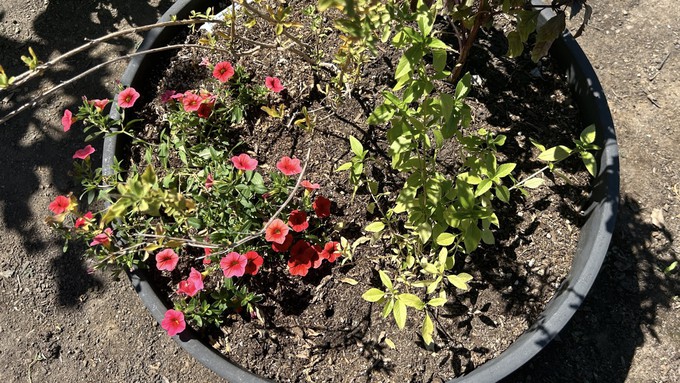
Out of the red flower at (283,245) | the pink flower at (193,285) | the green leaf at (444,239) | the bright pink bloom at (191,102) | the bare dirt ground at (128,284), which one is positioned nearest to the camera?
the green leaf at (444,239)

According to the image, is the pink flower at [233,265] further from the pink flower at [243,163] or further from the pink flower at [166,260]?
the pink flower at [243,163]

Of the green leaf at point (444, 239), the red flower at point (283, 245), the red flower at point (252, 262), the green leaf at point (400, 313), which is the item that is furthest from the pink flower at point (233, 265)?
the green leaf at point (444, 239)

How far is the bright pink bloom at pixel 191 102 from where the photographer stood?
2.48 metres

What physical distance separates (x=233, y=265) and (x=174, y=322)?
318 millimetres

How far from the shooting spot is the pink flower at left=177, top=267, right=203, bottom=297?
2230 millimetres

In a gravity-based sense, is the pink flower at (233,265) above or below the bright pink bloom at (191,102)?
below

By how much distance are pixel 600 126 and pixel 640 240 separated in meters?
0.73

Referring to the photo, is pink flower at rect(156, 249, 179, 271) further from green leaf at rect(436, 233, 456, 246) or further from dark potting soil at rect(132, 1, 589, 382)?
green leaf at rect(436, 233, 456, 246)

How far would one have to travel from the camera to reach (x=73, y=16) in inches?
135

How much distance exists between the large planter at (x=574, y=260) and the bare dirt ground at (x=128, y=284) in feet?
1.66

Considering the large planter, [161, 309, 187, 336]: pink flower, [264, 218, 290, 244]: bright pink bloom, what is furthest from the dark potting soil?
[264, 218, 290, 244]: bright pink bloom

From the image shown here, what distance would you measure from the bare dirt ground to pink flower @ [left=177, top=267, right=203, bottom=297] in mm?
621

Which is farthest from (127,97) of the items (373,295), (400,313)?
(400,313)

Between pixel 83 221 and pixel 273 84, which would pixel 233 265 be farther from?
pixel 273 84
